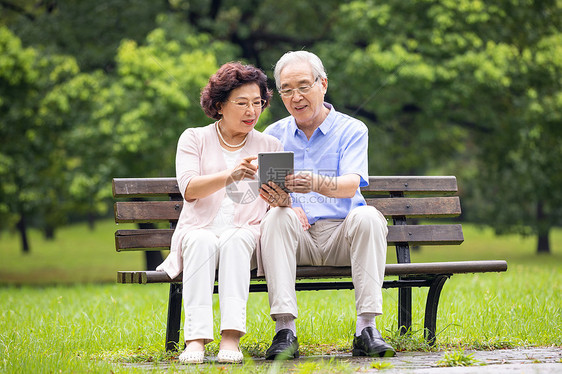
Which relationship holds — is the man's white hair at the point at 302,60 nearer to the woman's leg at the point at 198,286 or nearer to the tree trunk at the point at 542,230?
the woman's leg at the point at 198,286

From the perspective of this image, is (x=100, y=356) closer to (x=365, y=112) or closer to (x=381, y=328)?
(x=381, y=328)

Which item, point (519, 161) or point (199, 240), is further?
point (519, 161)

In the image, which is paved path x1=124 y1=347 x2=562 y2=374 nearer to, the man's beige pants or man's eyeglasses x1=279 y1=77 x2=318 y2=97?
the man's beige pants

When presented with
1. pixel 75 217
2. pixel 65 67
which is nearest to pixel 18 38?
pixel 65 67

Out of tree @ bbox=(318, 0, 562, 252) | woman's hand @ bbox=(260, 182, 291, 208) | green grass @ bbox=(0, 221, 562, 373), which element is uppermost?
tree @ bbox=(318, 0, 562, 252)

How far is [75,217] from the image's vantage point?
1558 inches

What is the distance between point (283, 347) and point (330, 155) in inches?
43.0

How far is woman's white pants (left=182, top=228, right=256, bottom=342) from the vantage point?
337cm

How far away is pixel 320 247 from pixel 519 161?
13.2 meters

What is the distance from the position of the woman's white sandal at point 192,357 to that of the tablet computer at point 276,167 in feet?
2.93

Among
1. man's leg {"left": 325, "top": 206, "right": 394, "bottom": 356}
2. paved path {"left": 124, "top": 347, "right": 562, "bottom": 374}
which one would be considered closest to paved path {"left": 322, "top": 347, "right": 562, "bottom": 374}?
paved path {"left": 124, "top": 347, "right": 562, "bottom": 374}

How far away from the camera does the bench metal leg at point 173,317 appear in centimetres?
383

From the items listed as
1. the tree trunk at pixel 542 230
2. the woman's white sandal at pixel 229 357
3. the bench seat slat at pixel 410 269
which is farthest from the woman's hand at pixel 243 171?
the tree trunk at pixel 542 230

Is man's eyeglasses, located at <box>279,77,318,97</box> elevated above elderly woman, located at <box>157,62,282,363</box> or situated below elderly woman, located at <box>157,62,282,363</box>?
above
